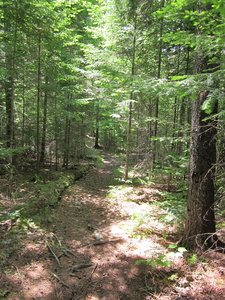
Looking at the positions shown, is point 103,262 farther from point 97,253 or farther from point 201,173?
point 201,173

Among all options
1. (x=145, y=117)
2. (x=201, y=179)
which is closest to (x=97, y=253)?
(x=201, y=179)

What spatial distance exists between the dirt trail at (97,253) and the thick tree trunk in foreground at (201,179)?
156 cm

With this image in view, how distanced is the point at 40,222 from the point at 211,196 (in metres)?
5.24

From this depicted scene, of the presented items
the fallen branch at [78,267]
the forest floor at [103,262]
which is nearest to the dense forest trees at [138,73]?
the forest floor at [103,262]

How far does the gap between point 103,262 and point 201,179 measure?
3.14m

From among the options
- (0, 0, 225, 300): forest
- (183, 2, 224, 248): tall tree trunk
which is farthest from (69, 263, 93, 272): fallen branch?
(183, 2, 224, 248): tall tree trunk

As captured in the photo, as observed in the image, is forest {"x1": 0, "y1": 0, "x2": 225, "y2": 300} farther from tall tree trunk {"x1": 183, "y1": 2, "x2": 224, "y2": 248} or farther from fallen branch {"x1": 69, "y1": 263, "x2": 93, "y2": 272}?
fallen branch {"x1": 69, "y1": 263, "x2": 93, "y2": 272}

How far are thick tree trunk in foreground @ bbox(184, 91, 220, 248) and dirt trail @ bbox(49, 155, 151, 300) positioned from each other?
1.56 m

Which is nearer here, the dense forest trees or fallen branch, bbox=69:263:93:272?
the dense forest trees

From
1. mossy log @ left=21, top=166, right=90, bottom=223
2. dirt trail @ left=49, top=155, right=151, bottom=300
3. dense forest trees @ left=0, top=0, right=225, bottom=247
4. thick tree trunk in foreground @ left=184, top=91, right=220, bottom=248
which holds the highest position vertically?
dense forest trees @ left=0, top=0, right=225, bottom=247

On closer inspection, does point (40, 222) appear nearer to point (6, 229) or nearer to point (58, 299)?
point (6, 229)

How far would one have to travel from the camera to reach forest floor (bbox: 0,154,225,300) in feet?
11.3

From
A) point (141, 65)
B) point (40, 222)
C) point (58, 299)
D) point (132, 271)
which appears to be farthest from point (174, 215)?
point (141, 65)

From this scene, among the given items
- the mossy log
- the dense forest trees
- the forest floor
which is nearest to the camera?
the forest floor
